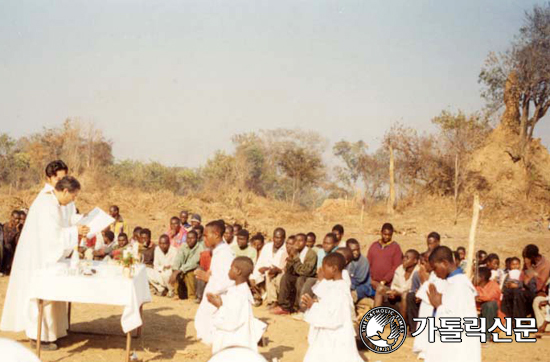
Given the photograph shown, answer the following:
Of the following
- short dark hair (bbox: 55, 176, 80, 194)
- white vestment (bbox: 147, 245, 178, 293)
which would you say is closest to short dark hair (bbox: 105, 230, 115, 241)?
white vestment (bbox: 147, 245, 178, 293)

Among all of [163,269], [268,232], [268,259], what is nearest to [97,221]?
[268,259]

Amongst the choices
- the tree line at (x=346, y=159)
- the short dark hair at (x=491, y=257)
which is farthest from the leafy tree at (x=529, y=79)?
the short dark hair at (x=491, y=257)

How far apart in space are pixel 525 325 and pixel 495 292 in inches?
37.9

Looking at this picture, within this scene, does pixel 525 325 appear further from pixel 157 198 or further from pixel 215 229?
pixel 157 198

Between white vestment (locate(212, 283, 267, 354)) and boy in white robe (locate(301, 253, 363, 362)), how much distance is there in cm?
63

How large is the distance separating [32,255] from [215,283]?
2104mm

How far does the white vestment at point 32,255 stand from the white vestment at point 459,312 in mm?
4123

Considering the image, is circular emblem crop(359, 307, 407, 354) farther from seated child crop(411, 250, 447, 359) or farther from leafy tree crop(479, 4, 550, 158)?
leafy tree crop(479, 4, 550, 158)

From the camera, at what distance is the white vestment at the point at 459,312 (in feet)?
19.0

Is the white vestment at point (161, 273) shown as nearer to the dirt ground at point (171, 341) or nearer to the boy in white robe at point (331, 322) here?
the dirt ground at point (171, 341)

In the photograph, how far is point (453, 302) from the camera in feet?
19.0

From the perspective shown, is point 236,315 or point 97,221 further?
point 97,221

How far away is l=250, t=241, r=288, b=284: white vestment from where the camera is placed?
35.1ft

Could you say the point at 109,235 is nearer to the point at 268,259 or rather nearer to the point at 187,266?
the point at 187,266
